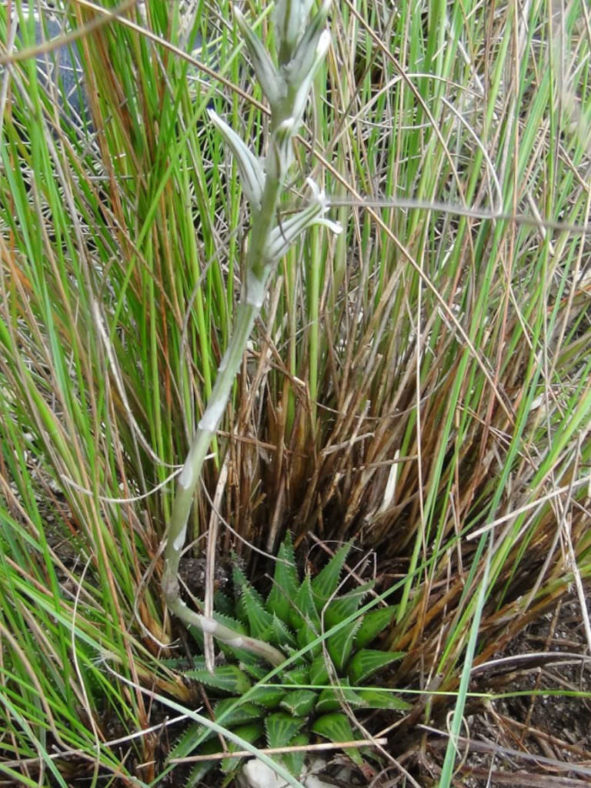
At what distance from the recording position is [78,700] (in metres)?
0.72

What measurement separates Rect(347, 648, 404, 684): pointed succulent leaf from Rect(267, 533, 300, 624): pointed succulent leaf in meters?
0.09

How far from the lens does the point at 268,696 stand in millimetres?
760

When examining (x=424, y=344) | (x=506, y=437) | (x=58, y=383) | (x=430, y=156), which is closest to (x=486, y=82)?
(x=430, y=156)

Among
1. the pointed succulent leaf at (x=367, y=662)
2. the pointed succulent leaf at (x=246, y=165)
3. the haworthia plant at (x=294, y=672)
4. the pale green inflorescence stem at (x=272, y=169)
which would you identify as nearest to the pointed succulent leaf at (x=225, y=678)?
the haworthia plant at (x=294, y=672)

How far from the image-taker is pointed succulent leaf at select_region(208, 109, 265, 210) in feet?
1.29

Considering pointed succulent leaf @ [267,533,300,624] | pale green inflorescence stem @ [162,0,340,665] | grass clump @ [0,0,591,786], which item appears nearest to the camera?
pale green inflorescence stem @ [162,0,340,665]

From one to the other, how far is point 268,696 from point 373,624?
14 cm

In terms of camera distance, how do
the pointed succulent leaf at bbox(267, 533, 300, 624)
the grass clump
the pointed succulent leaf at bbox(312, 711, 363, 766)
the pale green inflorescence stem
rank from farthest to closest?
the pointed succulent leaf at bbox(267, 533, 300, 624), the pointed succulent leaf at bbox(312, 711, 363, 766), the grass clump, the pale green inflorescence stem

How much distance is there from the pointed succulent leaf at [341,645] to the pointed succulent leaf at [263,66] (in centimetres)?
59

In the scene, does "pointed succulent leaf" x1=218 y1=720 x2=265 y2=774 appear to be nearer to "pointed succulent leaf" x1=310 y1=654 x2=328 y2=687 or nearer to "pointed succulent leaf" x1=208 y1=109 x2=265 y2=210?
"pointed succulent leaf" x1=310 y1=654 x2=328 y2=687

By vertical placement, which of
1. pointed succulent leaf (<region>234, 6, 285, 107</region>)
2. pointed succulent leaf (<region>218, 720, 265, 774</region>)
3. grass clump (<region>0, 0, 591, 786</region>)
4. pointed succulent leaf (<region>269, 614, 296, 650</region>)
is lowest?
pointed succulent leaf (<region>218, 720, 265, 774</region>)

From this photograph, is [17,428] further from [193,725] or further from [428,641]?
[428,641]

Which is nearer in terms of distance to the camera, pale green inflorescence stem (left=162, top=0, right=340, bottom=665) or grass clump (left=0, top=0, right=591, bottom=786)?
pale green inflorescence stem (left=162, top=0, right=340, bottom=665)

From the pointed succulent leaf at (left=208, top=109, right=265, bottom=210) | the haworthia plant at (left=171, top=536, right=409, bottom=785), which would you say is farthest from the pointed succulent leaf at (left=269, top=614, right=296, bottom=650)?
the pointed succulent leaf at (left=208, top=109, right=265, bottom=210)
